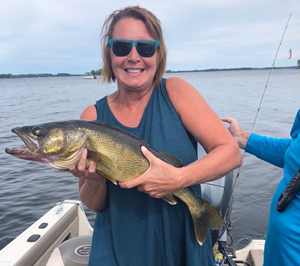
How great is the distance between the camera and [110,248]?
230 cm

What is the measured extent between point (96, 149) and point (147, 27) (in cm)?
106

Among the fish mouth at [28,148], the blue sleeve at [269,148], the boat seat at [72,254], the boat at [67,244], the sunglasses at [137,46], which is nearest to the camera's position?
the fish mouth at [28,148]

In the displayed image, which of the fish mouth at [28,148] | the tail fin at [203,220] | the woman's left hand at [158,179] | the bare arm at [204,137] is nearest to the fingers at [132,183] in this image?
the woman's left hand at [158,179]

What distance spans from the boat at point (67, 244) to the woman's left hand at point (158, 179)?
1.75 m

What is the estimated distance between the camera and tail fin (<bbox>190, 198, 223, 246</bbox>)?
2277 mm

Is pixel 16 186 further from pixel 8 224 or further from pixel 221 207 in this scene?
pixel 221 207

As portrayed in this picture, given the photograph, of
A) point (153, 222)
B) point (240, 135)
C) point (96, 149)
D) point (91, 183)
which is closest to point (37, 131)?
point (96, 149)

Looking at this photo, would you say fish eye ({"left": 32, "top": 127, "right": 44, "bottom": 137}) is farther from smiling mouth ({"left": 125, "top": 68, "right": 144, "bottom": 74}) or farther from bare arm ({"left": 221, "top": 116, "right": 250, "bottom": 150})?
bare arm ({"left": 221, "top": 116, "right": 250, "bottom": 150})

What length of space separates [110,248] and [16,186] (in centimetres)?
960

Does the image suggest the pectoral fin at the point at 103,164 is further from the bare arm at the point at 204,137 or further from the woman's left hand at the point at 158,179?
the bare arm at the point at 204,137

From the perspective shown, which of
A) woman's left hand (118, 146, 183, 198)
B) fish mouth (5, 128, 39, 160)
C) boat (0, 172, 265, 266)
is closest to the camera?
woman's left hand (118, 146, 183, 198)

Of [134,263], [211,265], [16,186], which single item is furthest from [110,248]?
[16,186]

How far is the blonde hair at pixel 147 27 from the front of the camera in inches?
91.0

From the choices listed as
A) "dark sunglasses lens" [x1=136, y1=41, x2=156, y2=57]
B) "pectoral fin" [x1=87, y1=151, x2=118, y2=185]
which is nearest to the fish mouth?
"pectoral fin" [x1=87, y1=151, x2=118, y2=185]
